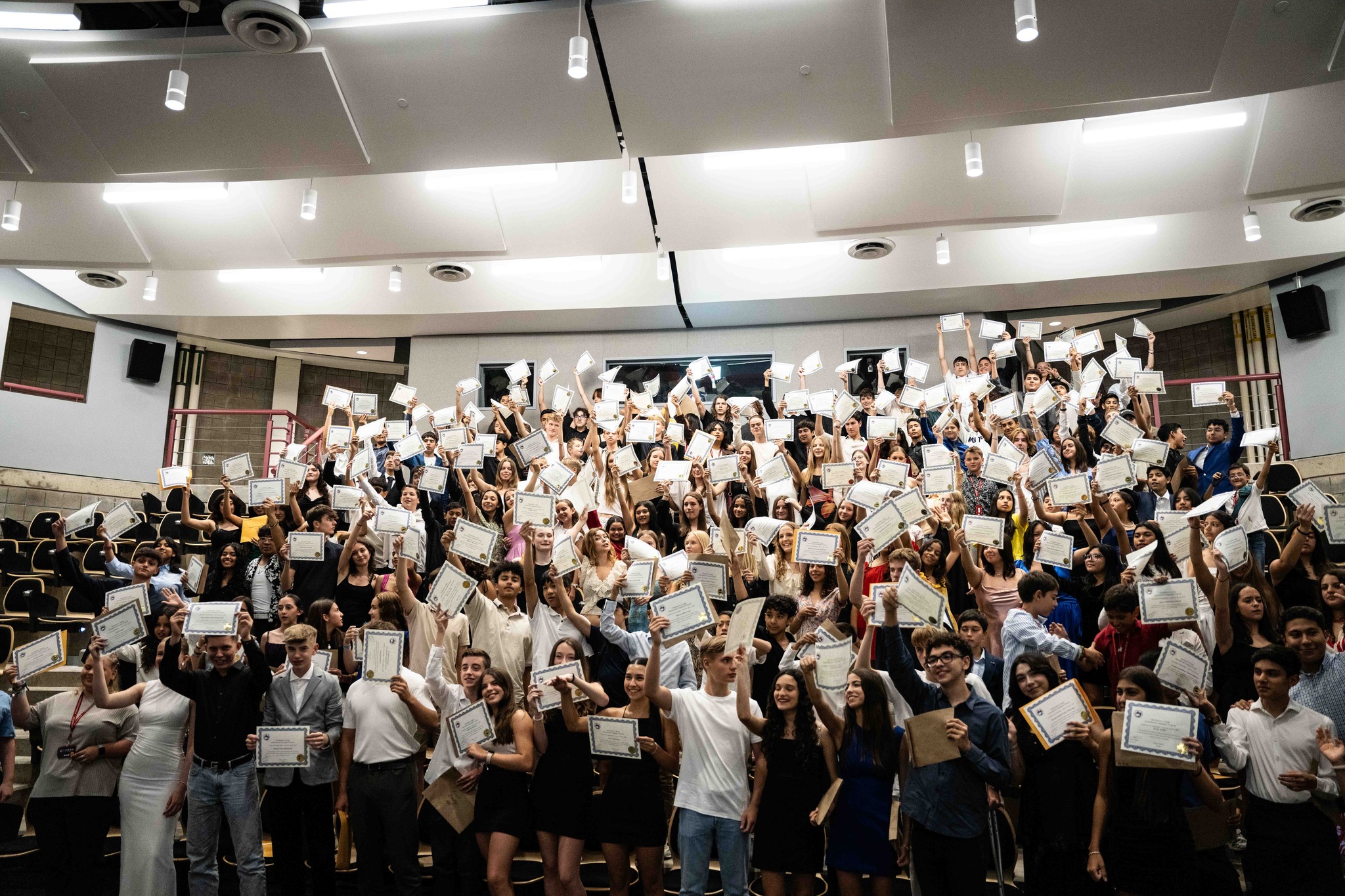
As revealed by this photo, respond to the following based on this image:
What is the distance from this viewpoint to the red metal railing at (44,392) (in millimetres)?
11305

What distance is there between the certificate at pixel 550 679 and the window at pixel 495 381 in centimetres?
891

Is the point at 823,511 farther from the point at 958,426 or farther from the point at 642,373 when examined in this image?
the point at 642,373

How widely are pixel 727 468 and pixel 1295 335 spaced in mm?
7875

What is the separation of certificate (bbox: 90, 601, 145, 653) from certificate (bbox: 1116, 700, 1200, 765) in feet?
15.5

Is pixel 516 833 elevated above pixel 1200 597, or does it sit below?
below

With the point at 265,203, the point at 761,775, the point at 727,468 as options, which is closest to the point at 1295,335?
the point at 727,468

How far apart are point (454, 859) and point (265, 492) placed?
3489mm

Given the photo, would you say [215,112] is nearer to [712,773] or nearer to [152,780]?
[152,780]

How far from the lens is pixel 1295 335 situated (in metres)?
10.7

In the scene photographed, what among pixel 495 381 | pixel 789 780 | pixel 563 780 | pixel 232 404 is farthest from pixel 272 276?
pixel 789 780

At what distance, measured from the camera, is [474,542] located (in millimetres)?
5348

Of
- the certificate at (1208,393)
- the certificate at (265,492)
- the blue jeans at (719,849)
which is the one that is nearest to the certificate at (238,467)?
the certificate at (265,492)

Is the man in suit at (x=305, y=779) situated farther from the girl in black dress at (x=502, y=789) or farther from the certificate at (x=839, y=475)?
the certificate at (x=839, y=475)

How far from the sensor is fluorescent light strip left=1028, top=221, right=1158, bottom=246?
1097 cm
